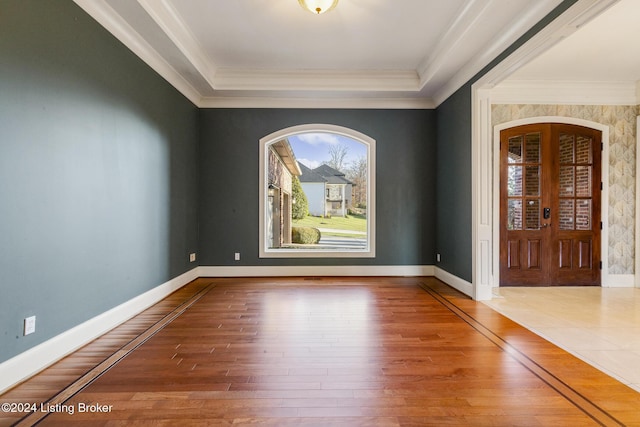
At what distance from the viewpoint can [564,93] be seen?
4.74 metres

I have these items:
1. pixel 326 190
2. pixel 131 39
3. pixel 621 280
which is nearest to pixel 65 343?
pixel 131 39

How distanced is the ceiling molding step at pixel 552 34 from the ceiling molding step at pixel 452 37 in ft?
1.76

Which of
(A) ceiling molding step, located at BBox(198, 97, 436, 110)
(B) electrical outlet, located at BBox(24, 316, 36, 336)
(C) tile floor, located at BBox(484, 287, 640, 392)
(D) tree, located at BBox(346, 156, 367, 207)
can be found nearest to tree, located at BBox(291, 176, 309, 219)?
(D) tree, located at BBox(346, 156, 367, 207)

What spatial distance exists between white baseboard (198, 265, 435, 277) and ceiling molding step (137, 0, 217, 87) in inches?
116

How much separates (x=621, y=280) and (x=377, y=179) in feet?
12.8

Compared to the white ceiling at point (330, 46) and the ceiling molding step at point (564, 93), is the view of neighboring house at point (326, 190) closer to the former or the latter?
the white ceiling at point (330, 46)

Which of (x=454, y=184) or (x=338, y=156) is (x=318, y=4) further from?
(x=454, y=184)

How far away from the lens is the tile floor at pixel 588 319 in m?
2.42

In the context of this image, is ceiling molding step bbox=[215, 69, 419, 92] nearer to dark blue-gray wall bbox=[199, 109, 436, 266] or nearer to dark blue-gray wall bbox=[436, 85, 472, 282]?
dark blue-gray wall bbox=[199, 109, 436, 266]

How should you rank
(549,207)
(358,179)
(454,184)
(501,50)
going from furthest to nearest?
(358,179)
(549,207)
(454,184)
(501,50)

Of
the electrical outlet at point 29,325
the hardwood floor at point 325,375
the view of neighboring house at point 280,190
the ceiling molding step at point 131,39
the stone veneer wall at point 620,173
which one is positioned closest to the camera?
the hardwood floor at point 325,375

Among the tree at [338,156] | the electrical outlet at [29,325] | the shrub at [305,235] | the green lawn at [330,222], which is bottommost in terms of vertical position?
the electrical outlet at [29,325]

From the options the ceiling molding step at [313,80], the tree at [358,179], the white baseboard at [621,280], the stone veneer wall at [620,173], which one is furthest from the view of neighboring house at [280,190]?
the white baseboard at [621,280]

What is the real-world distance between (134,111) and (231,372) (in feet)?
9.38
